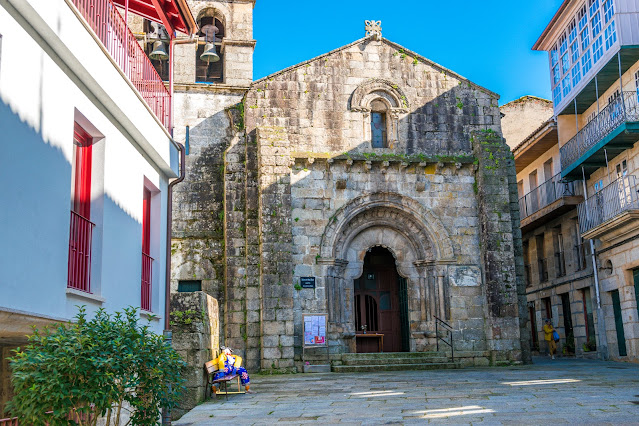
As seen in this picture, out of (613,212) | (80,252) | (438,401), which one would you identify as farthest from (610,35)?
(80,252)

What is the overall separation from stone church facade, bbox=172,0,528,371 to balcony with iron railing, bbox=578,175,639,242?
8.91 ft

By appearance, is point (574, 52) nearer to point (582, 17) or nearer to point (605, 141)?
point (582, 17)

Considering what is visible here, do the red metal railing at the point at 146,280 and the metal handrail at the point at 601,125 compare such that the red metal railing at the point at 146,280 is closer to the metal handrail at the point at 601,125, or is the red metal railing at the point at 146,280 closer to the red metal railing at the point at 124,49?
the red metal railing at the point at 124,49

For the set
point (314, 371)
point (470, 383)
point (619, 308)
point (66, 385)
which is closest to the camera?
point (66, 385)

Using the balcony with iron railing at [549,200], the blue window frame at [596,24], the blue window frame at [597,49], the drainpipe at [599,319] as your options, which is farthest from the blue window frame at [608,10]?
the balcony with iron railing at [549,200]

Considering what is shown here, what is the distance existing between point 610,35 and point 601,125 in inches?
105

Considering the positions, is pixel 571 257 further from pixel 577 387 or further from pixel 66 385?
pixel 66 385

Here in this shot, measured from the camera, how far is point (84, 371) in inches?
226

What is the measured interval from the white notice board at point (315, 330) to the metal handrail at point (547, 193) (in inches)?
432

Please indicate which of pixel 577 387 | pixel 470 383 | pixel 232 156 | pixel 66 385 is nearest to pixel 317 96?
pixel 232 156

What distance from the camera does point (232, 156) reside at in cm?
1812

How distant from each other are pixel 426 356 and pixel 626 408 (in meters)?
8.94

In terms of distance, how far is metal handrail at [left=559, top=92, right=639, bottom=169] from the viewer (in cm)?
1853

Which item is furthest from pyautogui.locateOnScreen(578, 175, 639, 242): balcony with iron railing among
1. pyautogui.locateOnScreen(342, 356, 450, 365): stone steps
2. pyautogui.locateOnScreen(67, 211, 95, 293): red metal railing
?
pyautogui.locateOnScreen(67, 211, 95, 293): red metal railing
